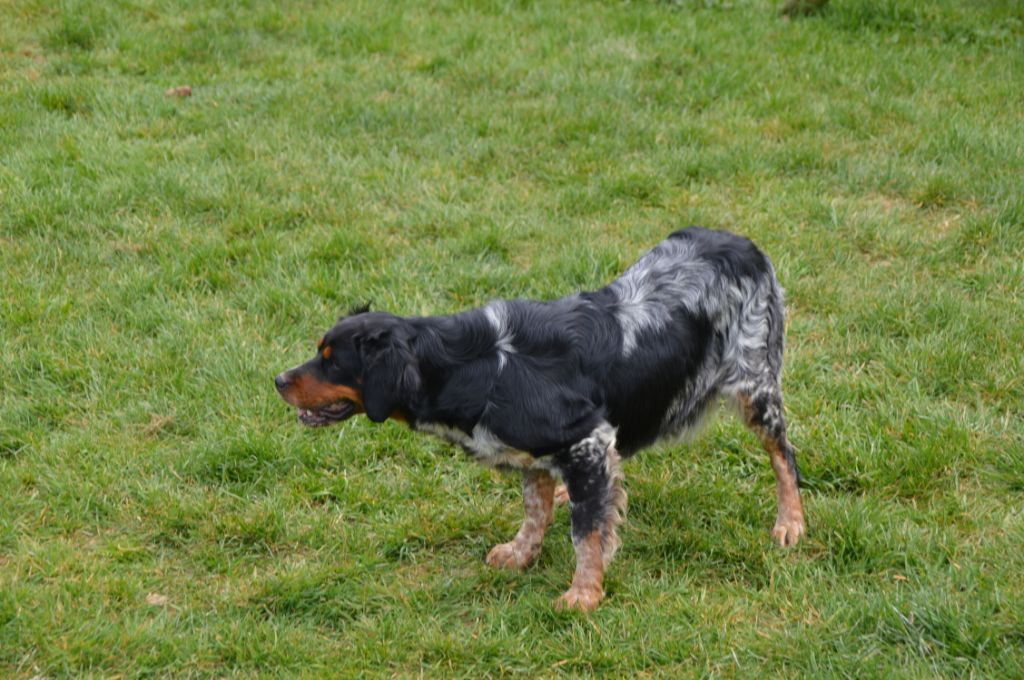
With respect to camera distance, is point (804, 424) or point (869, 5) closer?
point (804, 424)

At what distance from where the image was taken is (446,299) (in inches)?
268

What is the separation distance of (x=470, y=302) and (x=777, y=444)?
90.3 inches

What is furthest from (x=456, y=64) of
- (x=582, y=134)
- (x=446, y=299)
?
(x=446, y=299)

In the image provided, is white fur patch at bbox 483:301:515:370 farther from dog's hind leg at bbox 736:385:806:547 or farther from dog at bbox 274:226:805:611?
dog's hind leg at bbox 736:385:806:547

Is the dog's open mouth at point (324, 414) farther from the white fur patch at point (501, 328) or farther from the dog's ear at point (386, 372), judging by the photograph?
the white fur patch at point (501, 328)

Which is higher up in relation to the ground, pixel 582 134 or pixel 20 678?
pixel 582 134

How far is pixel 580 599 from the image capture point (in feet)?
15.0

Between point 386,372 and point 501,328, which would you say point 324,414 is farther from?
point 501,328

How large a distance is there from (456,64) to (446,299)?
3600 mm

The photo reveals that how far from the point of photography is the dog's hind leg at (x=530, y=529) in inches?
192

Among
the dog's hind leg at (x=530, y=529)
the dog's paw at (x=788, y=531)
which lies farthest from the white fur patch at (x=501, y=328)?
the dog's paw at (x=788, y=531)

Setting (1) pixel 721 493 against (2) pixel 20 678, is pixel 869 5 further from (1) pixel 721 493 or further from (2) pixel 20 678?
(2) pixel 20 678

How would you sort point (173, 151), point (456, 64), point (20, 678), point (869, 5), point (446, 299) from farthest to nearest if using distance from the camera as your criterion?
point (869, 5), point (456, 64), point (173, 151), point (446, 299), point (20, 678)

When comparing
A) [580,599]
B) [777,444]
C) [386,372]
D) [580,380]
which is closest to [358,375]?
[386,372]
